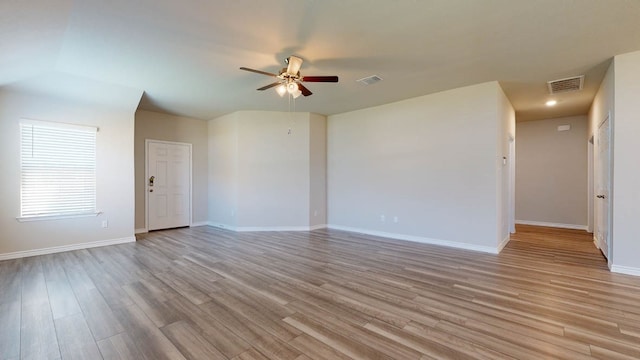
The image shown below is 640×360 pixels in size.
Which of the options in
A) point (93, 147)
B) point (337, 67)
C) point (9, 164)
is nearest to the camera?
point (337, 67)

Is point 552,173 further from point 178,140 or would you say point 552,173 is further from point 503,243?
point 178,140

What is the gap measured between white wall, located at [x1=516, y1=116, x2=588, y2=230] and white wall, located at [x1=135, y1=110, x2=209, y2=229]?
844 centimetres

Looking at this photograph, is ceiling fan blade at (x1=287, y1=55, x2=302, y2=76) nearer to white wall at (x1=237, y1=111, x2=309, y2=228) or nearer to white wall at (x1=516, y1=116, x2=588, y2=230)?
white wall at (x1=237, y1=111, x2=309, y2=228)

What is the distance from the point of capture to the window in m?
4.43

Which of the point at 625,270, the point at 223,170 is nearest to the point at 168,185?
the point at 223,170

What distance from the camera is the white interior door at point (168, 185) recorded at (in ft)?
21.3

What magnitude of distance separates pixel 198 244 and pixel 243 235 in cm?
100

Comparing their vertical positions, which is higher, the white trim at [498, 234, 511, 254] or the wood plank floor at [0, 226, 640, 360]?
the white trim at [498, 234, 511, 254]

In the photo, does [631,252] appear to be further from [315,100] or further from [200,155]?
[200,155]

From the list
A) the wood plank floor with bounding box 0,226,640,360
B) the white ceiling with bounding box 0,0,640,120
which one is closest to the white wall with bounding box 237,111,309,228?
the white ceiling with bounding box 0,0,640,120

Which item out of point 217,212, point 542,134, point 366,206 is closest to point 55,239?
point 217,212

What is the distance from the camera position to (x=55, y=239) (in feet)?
15.2

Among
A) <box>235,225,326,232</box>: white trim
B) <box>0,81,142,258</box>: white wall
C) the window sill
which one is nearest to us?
<box>0,81,142,258</box>: white wall

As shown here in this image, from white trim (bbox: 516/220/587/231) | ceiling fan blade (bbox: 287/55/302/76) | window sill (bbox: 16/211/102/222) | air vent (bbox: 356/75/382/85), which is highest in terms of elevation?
air vent (bbox: 356/75/382/85)
